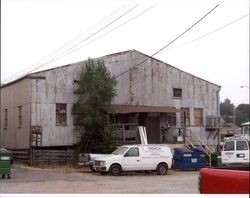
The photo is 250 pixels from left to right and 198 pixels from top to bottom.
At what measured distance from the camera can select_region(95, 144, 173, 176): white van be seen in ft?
91.6

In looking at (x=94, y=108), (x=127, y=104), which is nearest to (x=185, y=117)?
(x=127, y=104)

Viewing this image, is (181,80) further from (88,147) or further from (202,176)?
(202,176)

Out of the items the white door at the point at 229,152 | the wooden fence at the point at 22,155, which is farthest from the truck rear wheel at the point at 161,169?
the wooden fence at the point at 22,155

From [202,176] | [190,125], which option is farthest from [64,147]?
[202,176]

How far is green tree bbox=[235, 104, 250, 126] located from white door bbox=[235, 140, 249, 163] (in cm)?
9928

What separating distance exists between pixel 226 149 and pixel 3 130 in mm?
19195

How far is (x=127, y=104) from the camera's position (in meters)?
38.5

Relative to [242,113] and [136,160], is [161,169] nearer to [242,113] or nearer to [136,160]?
[136,160]

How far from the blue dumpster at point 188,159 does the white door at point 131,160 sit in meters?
5.52

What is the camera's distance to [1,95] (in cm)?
4253

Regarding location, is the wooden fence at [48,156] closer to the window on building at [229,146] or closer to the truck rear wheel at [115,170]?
the truck rear wheel at [115,170]

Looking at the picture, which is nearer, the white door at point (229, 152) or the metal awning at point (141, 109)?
the white door at point (229, 152)

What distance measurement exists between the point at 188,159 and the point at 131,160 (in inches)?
250

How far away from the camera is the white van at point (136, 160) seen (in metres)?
27.9
